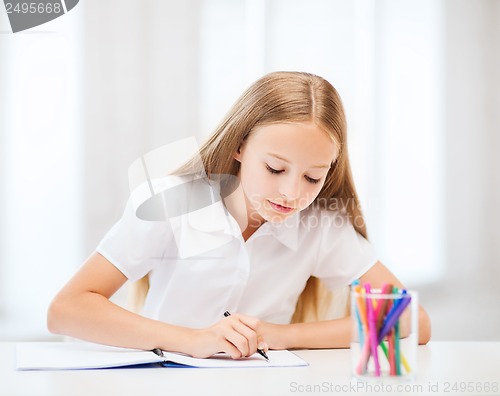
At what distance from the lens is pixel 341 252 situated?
147cm

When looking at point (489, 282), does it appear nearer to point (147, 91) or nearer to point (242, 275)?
point (242, 275)

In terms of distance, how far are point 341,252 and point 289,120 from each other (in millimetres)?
320

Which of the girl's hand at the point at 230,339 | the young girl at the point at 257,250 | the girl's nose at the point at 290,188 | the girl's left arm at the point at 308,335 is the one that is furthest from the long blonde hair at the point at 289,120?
the girl's hand at the point at 230,339

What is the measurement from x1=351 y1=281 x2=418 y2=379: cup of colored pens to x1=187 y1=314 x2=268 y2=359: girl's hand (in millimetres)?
218

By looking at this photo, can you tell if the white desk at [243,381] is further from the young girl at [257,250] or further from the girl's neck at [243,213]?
the girl's neck at [243,213]

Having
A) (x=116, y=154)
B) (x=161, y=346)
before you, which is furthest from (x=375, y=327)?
(x=116, y=154)

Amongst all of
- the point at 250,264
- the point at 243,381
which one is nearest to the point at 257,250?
the point at 250,264

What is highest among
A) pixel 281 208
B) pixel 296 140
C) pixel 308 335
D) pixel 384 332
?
pixel 296 140

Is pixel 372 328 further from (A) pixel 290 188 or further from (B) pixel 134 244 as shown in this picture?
(B) pixel 134 244

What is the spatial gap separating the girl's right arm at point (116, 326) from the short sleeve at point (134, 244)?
0.02 meters

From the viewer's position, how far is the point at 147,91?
1861 mm

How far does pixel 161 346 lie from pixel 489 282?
1301 mm

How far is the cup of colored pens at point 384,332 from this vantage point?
2.84ft

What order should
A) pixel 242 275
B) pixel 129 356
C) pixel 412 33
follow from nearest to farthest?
1. pixel 129 356
2. pixel 242 275
3. pixel 412 33
